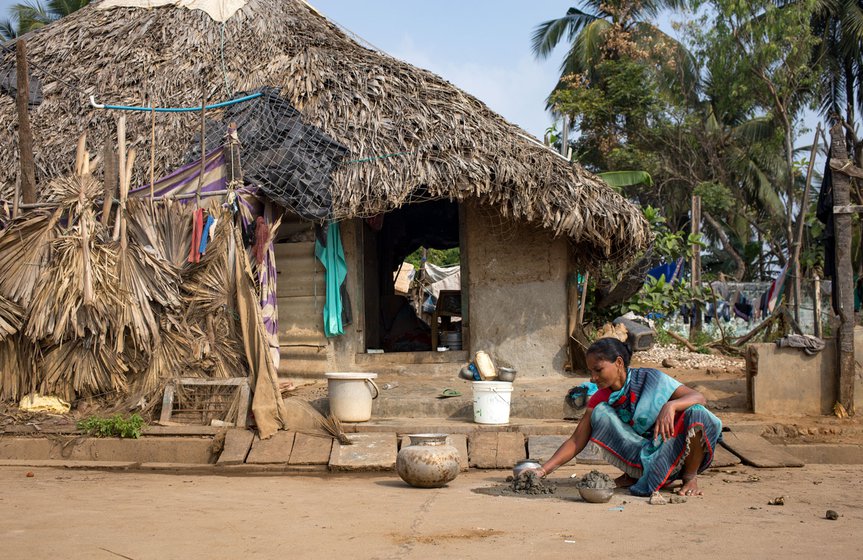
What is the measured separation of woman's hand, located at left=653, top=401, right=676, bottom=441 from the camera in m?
4.74

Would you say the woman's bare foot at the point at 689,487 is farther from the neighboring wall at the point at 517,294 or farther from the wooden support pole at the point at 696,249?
the wooden support pole at the point at 696,249

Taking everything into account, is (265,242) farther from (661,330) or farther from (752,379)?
(661,330)

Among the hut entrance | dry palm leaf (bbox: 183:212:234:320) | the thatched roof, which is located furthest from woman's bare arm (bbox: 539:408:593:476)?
the hut entrance

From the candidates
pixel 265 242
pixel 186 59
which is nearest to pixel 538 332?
pixel 265 242

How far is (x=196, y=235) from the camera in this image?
794cm

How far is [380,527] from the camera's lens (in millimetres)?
4230

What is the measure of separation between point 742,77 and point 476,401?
1407 cm

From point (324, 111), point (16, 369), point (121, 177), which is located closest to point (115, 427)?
point (16, 369)

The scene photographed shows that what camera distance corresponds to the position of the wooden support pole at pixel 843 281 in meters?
8.04

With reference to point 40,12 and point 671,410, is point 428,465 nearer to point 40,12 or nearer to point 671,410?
point 671,410

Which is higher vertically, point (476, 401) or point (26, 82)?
point (26, 82)

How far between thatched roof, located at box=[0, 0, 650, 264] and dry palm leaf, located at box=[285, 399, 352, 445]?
199 centimetres

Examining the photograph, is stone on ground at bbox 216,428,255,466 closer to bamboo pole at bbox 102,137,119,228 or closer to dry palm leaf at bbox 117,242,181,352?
dry palm leaf at bbox 117,242,181,352

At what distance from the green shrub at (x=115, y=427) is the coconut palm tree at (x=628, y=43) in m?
17.2
